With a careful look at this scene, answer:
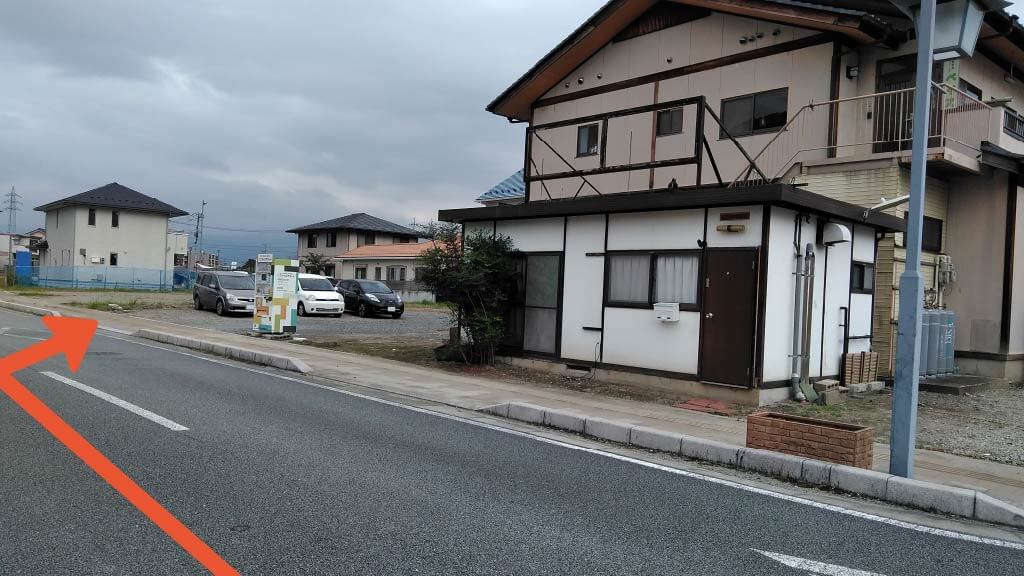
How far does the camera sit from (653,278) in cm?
1202

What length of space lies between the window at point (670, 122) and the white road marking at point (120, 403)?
44.5ft

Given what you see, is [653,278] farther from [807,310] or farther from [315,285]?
[315,285]

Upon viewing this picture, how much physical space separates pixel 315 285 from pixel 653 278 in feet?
63.1

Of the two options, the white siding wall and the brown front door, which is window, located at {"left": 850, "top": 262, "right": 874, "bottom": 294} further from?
the white siding wall

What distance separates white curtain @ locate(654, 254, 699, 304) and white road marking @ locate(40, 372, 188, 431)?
747 cm

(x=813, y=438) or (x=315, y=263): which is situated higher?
(x=315, y=263)

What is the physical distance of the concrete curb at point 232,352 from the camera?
530 inches

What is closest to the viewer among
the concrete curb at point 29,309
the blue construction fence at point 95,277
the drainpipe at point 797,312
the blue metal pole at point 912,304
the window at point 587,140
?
the blue metal pole at point 912,304

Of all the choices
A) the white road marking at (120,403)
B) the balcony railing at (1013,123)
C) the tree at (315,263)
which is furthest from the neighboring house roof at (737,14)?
the tree at (315,263)

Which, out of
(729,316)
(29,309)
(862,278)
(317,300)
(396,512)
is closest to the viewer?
(396,512)

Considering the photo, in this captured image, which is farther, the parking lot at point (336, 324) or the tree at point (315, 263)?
the tree at point (315, 263)

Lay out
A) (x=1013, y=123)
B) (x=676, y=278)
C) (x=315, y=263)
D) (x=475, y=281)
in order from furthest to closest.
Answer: (x=315, y=263) → (x=1013, y=123) → (x=475, y=281) → (x=676, y=278)

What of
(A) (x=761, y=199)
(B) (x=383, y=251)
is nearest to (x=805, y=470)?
(A) (x=761, y=199)

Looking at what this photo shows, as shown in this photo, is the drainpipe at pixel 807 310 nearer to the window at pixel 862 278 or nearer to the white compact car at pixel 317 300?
the window at pixel 862 278
